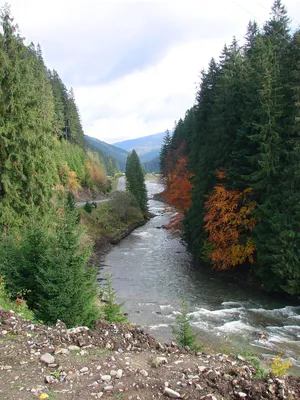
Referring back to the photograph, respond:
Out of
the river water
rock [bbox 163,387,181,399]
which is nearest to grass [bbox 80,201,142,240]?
the river water

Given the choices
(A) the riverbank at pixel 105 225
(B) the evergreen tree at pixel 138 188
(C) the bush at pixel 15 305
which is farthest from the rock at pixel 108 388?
(B) the evergreen tree at pixel 138 188

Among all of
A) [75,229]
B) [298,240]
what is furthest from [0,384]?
[298,240]

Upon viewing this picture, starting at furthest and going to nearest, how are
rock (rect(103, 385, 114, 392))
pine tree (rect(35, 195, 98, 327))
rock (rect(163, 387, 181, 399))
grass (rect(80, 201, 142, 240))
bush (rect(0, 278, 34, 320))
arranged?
grass (rect(80, 201, 142, 240)) < bush (rect(0, 278, 34, 320)) < pine tree (rect(35, 195, 98, 327)) < rock (rect(103, 385, 114, 392)) < rock (rect(163, 387, 181, 399))

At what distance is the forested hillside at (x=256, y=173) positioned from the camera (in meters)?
20.9

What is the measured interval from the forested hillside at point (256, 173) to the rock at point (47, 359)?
16.5 metres

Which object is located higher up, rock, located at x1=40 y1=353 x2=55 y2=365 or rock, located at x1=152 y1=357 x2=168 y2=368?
rock, located at x1=40 y1=353 x2=55 y2=365

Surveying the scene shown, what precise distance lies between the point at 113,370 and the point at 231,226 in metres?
19.7

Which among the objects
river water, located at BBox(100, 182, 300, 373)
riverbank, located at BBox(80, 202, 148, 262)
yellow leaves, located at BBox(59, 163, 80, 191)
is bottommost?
river water, located at BBox(100, 182, 300, 373)

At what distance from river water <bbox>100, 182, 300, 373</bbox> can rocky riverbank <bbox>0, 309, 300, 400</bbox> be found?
7310 millimetres

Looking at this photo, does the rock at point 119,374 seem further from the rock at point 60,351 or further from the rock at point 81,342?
A: the rock at point 81,342

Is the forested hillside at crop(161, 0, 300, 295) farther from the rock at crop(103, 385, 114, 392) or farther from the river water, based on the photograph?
the rock at crop(103, 385, 114, 392)

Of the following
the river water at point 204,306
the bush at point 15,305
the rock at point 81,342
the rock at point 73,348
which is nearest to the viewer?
the rock at point 73,348

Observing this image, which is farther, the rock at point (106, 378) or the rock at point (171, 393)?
the rock at point (106, 378)

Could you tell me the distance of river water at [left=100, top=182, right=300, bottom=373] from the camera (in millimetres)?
16141
